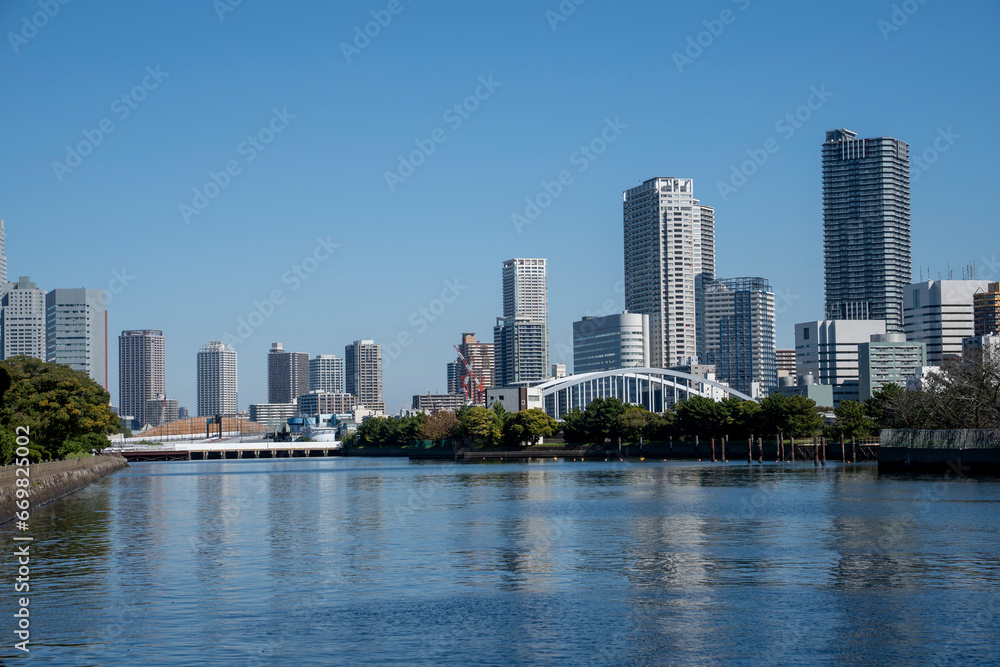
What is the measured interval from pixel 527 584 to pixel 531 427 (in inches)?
6222

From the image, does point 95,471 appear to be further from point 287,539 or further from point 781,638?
point 781,638

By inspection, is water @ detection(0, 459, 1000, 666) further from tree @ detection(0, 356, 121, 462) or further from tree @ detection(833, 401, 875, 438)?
tree @ detection(833, 401, 875, 438)

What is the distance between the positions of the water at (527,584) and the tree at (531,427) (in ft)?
414

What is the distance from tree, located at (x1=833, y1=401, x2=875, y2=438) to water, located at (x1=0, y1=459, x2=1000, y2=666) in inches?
2876

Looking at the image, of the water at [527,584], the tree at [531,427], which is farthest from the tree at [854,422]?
the water at [527,584]

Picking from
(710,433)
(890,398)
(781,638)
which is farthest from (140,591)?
(710,433)

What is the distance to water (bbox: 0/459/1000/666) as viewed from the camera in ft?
84.8

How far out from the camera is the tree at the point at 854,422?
136875 mm

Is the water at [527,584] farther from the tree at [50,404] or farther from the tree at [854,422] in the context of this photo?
the tree at [854,422]

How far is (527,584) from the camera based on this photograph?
34.6 meters

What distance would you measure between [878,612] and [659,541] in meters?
17.1

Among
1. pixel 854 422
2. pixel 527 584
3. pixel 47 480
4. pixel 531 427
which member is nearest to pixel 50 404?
pixel 47 480

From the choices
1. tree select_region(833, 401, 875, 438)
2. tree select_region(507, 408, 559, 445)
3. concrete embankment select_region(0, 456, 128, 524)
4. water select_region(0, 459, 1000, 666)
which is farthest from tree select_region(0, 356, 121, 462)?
tree select_region(507, 408, 559, 445)

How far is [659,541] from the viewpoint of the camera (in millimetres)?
45875
